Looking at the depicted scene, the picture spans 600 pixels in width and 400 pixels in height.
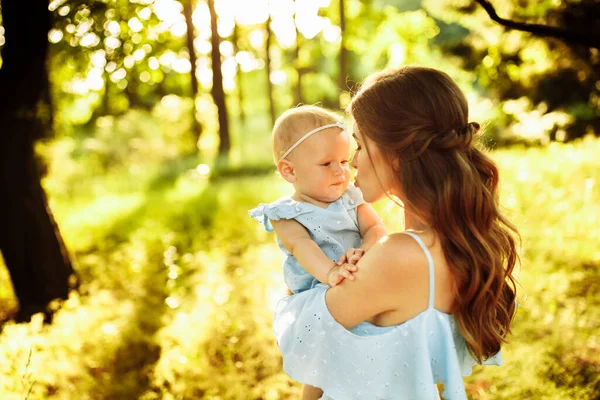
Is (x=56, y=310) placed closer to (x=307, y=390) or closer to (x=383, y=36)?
(x=307, y=390)

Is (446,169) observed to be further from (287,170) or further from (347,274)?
(287,170)

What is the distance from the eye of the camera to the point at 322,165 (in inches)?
92.6

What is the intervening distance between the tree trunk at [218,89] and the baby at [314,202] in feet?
50.5

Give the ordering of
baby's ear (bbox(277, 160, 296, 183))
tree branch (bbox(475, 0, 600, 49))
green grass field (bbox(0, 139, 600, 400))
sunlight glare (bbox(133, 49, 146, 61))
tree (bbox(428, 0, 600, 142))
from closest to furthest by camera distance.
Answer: baby's ear (bbox(277, 160, 296, 183)) < tree branch (bbox(475, 0, 600, 49)) < green grass field (bbox(0, 139, 600, 400)) < sunlight glare (bbox(133, 49, 146, 61)) < tree (bbox(428, 0, 600, 142))

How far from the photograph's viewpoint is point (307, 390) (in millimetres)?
2314

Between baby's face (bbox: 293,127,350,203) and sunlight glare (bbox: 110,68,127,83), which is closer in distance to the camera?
baby's face (bbox: 293,127,350,203)

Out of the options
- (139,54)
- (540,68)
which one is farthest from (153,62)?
(540,68)

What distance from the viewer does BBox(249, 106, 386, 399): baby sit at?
7.49 ft

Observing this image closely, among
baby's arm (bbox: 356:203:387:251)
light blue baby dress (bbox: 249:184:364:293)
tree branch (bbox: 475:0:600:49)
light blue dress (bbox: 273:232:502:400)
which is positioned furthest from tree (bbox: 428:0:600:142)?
light blue dress (bbox: 273:232:502:400)

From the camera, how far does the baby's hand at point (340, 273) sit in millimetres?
1848

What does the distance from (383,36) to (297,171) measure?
70.0 feet

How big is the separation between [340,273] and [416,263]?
284mm

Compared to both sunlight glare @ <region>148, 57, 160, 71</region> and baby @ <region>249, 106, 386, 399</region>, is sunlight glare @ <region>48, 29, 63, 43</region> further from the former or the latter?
baby @ <region>249, 106, 386, 399</region>

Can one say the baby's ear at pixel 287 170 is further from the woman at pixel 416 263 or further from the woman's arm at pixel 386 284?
the woman's arm at pixel 386 284
